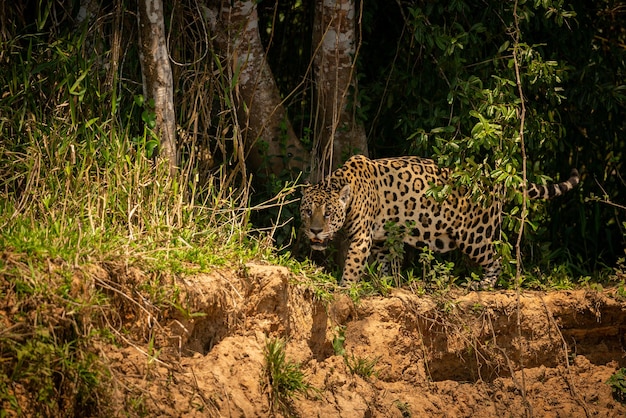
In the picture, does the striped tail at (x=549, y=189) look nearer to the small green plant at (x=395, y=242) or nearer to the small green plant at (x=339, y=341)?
the small green plant at (x=395, y=242)

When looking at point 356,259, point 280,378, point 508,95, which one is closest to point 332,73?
point 508,95

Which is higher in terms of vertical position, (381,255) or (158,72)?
(158,72)

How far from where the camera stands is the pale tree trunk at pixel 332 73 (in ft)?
29.9

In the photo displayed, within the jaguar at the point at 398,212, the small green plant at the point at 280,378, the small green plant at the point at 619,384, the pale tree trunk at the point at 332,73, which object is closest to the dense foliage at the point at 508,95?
the pale tree trunk at the point at 332,73

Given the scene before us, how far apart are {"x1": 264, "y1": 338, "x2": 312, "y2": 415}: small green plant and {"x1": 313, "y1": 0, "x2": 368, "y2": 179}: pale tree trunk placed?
7.79 ft

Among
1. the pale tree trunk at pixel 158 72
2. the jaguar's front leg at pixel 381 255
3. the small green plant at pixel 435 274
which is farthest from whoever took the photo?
the jaguar's front leg at pixel 381 255

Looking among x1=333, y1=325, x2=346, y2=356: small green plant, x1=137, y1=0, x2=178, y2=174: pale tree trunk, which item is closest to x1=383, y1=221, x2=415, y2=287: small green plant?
x1=333, y1=325, x2=346, y2=356: small green plant

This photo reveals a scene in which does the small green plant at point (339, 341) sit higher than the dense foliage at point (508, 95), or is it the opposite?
the dense foliage at point (508, 95)

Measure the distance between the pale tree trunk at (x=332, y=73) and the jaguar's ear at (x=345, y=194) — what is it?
0.36 metres

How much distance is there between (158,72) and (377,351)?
2.95 meters

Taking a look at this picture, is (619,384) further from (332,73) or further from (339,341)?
(332,73)

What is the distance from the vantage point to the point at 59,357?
19.1 feet

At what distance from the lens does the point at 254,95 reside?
9.14 metres

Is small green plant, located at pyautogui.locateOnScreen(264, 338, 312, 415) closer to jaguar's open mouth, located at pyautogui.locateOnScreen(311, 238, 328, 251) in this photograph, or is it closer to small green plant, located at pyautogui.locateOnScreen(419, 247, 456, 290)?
jaguar's open mouth, located at pyautogui.locateOnScreen(311, 238, 328, 251)
